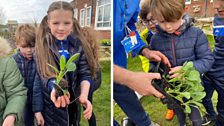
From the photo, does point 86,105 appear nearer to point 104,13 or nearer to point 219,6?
point 104,13

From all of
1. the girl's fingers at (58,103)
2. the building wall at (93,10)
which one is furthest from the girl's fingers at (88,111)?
the building wall at (93,10)

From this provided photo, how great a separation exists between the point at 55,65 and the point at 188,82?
0.57 m

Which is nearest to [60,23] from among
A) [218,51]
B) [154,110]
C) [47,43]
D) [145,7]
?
[47,43]

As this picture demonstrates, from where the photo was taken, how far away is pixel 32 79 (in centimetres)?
146

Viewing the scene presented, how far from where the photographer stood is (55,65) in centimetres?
140

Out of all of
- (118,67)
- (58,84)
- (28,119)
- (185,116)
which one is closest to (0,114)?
(28,119)

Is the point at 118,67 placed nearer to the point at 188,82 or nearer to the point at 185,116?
the point at 188,82

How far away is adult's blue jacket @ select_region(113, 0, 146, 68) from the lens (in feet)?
4.66

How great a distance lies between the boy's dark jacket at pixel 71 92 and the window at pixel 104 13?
0.37 feet

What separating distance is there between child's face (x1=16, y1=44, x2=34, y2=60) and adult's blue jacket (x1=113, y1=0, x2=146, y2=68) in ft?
1.03

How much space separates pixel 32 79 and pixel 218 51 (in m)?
0.95

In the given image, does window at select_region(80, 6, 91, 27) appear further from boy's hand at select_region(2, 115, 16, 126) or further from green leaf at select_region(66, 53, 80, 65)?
boy's hand at select_region(2, 115, 16, 126)

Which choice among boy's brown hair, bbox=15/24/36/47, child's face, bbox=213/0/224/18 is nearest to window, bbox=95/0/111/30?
boy's brown hair, bbox=15/24/36/47

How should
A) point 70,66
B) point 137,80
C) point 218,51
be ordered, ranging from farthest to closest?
point 218,51 < point 137,80 < point 70,66
